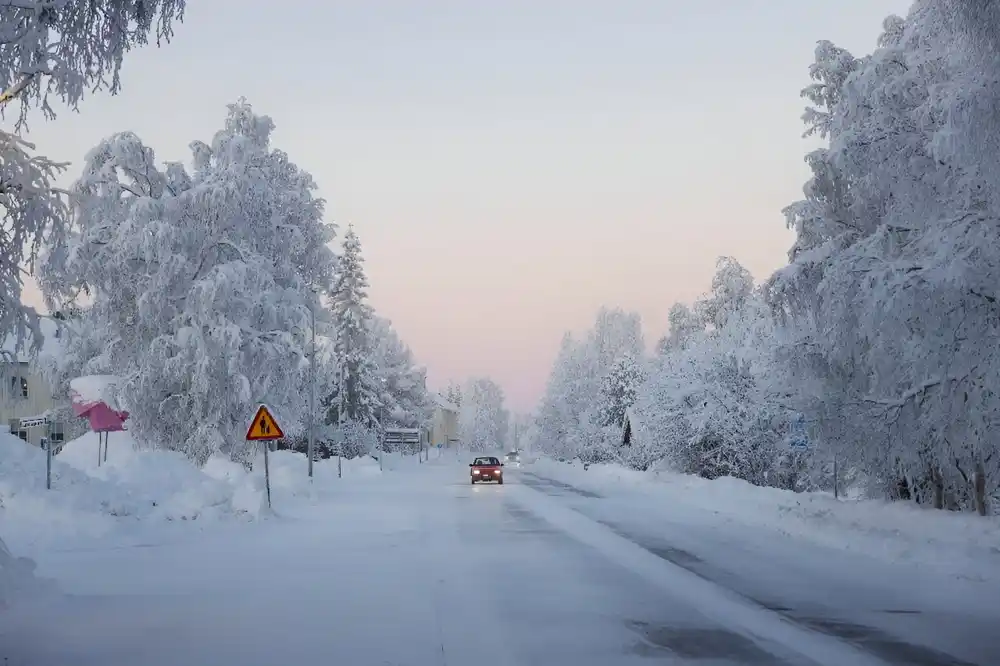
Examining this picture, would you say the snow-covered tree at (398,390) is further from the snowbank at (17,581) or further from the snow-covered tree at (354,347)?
the snowbank at (17,581)

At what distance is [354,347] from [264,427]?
212 feet

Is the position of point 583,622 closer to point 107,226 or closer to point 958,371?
point 958,371

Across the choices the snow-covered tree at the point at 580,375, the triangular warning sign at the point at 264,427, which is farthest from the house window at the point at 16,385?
the snow-covered tree at the point at 580,375

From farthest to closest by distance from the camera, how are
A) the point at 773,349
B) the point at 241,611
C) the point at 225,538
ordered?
the point at 773,349, the point at 225,538, the point at 241,611

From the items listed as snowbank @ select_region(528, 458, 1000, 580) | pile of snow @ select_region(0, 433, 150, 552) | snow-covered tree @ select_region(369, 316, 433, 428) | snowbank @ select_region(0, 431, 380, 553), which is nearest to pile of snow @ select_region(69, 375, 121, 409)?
snowbank @ select_region(0, 431, 380, 553)

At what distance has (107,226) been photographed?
35.2 metres

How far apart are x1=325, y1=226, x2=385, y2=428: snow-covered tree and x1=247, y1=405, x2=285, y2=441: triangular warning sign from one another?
5619 centimetres

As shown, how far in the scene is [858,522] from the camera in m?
21.0

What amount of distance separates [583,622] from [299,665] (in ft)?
11.0

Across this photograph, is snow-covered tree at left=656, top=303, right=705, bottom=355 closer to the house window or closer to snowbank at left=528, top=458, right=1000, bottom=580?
snowbank at left=528, top=458, right=1000, bottom=580

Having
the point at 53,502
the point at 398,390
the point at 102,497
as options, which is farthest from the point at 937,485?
the point at 398,390

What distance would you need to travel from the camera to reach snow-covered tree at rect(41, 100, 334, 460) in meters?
34.2

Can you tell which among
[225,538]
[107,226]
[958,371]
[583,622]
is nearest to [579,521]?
[225,538]

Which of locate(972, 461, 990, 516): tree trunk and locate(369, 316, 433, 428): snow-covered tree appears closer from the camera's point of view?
locate(972, 461, 990, 516): tree trunk
